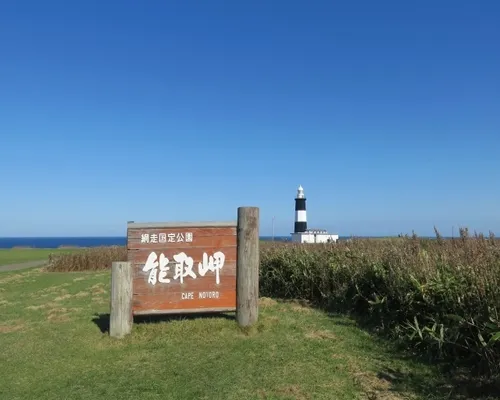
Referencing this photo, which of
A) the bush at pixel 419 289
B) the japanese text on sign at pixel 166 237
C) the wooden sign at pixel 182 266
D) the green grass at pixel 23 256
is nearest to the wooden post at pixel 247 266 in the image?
the wooden sign at pixel 182 266

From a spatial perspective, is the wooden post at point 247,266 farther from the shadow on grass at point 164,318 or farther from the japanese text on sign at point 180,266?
the shadow on grass at point 164,318

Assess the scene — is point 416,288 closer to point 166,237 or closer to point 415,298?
point 415,298

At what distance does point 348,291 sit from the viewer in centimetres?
841

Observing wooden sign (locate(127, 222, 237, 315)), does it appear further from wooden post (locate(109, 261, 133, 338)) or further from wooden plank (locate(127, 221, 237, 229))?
wooden post (locate(109, 261, 133, 338))

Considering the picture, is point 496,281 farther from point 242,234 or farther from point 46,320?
point 46,320

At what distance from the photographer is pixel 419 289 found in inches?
237

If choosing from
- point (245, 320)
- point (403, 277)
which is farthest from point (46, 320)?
point (403, 277)

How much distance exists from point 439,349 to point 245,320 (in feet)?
9.13

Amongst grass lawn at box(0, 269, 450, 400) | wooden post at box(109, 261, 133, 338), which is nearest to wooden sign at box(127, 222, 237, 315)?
wooden post at box(109, 261, 133, 338)

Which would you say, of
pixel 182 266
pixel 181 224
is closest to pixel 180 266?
pixel 182 266

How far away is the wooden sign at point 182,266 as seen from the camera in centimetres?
689

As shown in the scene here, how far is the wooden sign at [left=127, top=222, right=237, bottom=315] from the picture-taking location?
6.89m

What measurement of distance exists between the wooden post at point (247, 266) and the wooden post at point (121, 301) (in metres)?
1.60

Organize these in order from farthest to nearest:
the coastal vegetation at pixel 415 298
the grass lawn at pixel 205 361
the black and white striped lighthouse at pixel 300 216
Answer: the black and white striped lighthouse at pixel 300 216, the coastal vegetation at pixel 415 298, the grass lawn at pixel 205 361
